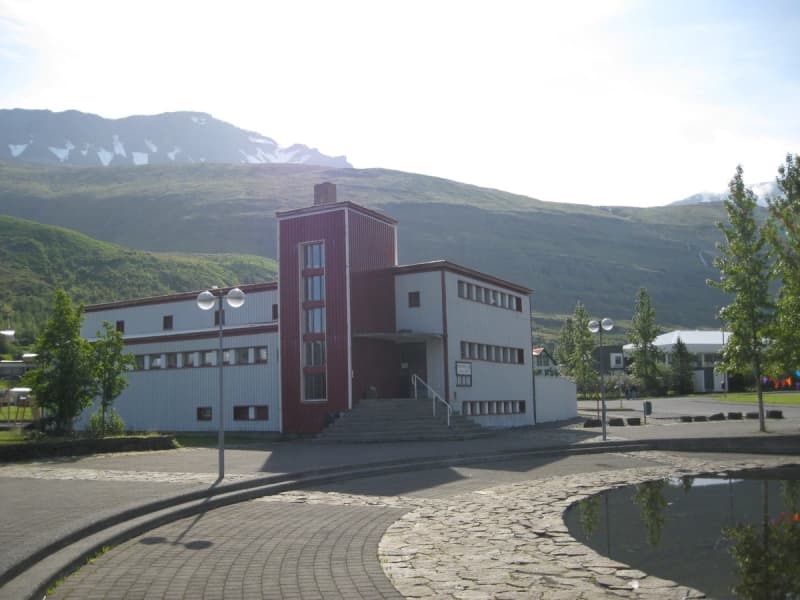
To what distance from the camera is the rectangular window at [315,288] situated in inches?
1324

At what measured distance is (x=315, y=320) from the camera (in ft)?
111

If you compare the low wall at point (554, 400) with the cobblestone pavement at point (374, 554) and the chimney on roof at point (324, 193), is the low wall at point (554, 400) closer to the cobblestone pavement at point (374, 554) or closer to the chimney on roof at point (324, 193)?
the chimney on roof at point (324, 193)

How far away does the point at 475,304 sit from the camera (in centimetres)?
3728

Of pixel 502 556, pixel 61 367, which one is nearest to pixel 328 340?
pixel 61 367

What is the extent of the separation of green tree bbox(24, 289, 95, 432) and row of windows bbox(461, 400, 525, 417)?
16.7m

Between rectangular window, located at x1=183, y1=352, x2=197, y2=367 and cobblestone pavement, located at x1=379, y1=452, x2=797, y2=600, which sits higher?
rectangular window, located at x1=183, y1=352, x2=197, y2=367

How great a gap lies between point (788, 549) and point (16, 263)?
114 meters

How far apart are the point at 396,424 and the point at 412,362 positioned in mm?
5755

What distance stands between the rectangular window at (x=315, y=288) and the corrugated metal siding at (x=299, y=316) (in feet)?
1.17

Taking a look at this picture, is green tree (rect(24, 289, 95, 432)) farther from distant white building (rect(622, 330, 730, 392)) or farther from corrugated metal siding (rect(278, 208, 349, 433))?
distant white building (rect(622, 330, 730, 392))

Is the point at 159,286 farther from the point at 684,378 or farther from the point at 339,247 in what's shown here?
the point at 339,247

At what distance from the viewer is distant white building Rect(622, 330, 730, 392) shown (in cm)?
8550

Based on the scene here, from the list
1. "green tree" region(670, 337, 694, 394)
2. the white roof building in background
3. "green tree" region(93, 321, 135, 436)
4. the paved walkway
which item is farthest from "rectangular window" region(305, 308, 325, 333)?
the white roof building in background

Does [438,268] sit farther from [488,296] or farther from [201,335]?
[201,335]
